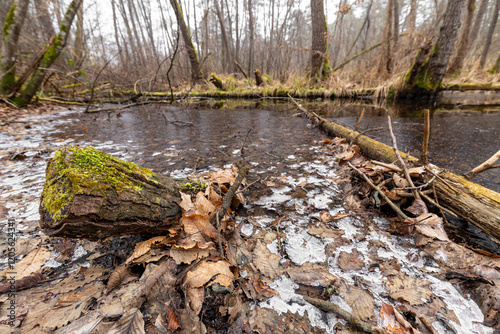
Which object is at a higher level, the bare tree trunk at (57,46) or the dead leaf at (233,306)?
the bare tree trunk at (57,46)

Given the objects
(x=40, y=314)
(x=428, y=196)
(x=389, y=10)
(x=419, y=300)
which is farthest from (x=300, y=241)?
(x=389, y=10)

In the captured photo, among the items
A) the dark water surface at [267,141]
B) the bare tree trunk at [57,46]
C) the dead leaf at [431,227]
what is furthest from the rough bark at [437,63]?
the bare tree trunk at [57,46]

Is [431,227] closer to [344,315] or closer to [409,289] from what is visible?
[409,289]

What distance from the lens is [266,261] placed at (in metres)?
1.05

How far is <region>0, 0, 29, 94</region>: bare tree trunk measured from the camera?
4906 mm

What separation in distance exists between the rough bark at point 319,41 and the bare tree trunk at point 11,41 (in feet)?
29.0

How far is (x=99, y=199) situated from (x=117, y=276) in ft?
1.15

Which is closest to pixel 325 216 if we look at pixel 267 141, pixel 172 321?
pixel 172 321

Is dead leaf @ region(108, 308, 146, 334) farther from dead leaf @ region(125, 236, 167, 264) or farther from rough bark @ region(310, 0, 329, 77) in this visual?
rough bark @ region(310, 0, 329, 77)

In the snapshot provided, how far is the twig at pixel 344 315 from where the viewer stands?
0.73m

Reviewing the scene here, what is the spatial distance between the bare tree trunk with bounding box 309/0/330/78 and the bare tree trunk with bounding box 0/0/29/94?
8854 mm

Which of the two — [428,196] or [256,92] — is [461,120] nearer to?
[428,196]

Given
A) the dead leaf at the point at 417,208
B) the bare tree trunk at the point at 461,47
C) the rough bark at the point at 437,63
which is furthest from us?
the bare tree trunk at the point at 461,47

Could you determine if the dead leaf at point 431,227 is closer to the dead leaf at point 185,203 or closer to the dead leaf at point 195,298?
the dead leaf at point 195,298
